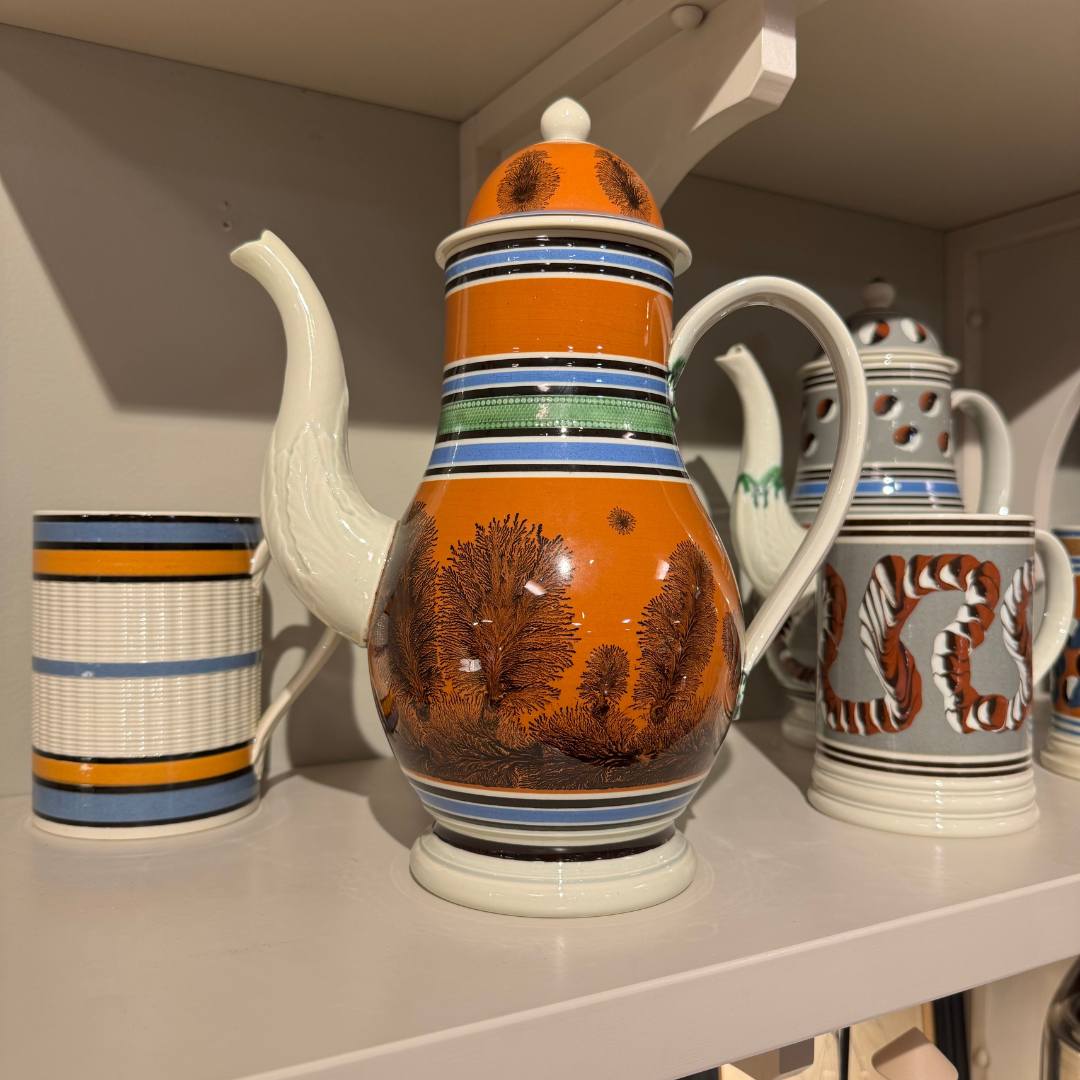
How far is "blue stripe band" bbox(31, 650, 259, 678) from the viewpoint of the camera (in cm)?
47

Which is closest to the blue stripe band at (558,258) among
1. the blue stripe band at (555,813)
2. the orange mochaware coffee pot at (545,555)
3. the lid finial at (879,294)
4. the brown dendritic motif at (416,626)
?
the orange mochaware coffee pot at (545,555)

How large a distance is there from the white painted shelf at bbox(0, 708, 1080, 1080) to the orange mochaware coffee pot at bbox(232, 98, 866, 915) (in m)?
0.03

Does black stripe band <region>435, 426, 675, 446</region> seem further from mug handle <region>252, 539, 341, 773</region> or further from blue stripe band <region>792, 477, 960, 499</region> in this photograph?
blue stripe band <region>792, 477, 960, 499</region>

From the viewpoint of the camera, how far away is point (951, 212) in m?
0.86

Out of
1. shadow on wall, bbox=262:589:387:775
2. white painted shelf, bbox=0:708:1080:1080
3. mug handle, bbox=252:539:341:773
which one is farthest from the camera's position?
shadow on wall, bbox=262:589:387:775

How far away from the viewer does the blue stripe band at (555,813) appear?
37 cm

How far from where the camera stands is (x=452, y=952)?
349 millimetres

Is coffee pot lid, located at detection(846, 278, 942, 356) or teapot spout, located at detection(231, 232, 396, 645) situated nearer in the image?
teapot spout, located at detection(231, 232, 396, 645)

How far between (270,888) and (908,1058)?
1.12 feet

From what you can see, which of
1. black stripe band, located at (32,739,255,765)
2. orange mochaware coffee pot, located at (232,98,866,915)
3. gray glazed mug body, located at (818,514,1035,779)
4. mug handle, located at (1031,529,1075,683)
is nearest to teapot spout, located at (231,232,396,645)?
orange mochaware coffee pot, located at (232,98,866,915)

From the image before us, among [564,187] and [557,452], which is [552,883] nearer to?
[557,452]

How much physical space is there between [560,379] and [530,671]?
11cm

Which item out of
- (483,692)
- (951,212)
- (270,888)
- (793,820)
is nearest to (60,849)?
(270,888)

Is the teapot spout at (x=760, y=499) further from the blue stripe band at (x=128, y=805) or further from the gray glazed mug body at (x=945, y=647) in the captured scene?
the blue stripe band at (x=128, y=805)
